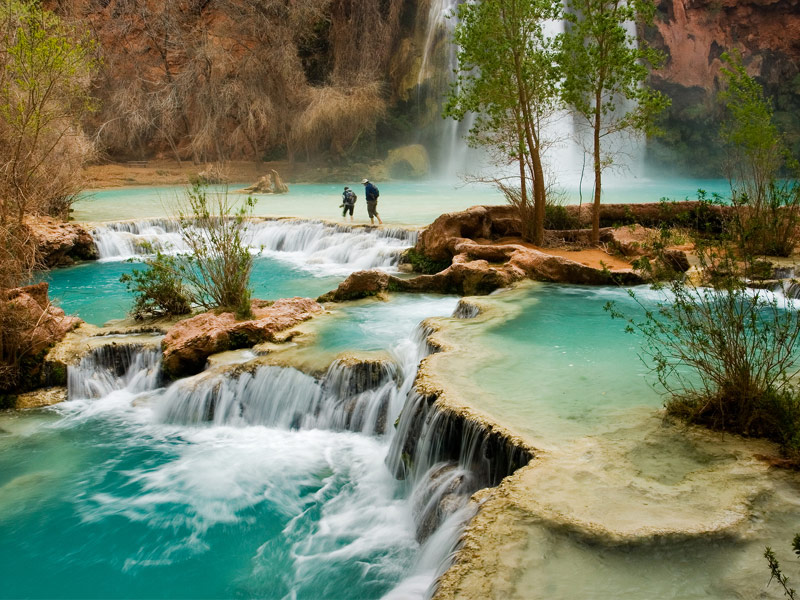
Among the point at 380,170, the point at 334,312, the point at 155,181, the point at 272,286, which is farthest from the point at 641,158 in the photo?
the point at 334,312

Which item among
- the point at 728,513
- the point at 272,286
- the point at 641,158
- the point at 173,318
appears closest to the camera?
the point at 728,513

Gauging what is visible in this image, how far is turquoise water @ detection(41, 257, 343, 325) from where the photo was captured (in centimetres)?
1243

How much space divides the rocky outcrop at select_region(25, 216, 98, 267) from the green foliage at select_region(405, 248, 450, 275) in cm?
860

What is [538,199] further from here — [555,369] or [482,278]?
[555,369]

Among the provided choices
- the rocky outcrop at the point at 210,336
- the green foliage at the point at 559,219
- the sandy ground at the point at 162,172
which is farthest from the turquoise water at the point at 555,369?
the sandy ground at the point at 162,172

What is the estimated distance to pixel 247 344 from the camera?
8750mm

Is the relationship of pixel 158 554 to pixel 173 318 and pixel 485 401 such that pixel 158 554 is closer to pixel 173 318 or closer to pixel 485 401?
pixel 485 401

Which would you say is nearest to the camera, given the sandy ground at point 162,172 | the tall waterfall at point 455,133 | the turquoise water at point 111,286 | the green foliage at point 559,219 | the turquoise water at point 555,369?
the turquoise water at point 555,369

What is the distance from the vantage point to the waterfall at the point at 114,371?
8.68 metres

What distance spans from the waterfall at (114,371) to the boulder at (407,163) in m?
26.9

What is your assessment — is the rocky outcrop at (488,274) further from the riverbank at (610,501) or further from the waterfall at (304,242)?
the riverbank at (610,501)

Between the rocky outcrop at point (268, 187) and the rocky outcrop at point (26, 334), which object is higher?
the rocky outcrop at point (268, 187)

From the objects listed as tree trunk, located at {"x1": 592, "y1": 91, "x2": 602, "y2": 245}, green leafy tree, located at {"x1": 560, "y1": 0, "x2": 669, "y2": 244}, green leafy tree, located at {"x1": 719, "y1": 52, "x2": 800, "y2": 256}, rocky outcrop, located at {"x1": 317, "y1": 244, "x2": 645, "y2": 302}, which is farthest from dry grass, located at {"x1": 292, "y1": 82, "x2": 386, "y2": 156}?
rocky outcrop, located at {"x1": 317, "y1": 244, "x2": 645, "y2": 302}

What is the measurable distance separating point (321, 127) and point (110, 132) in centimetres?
972
